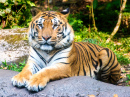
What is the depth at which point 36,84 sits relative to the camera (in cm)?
236

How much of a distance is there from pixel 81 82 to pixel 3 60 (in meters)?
2.72

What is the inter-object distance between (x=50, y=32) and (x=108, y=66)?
5.58 feet

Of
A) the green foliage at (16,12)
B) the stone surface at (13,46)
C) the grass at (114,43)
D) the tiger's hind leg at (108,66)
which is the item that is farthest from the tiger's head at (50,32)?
the green foliage at (16,12)

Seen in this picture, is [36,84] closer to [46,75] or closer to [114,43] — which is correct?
[46,75]

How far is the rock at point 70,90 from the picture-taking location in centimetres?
240

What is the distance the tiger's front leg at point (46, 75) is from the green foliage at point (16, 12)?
5364 mm

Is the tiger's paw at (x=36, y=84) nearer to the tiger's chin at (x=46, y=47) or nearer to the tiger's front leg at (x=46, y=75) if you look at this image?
the tiger's front leg at (x=46, y=75)

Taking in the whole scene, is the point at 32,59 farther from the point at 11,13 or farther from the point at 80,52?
the point at 11,13

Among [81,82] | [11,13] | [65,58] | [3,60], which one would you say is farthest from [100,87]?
[11,13]

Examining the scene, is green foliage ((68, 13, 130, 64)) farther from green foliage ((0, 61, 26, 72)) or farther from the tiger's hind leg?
green foliage ((0, 61, 26, 72))

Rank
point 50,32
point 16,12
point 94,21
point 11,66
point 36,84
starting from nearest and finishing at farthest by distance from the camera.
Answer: point 36,84, point 50,32, point 11,66, point 94,21, point 16,12

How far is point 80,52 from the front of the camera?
3682mm

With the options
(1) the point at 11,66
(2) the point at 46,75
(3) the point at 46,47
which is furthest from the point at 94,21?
(2) the point at 46,75

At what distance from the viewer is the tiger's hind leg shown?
150 inches
